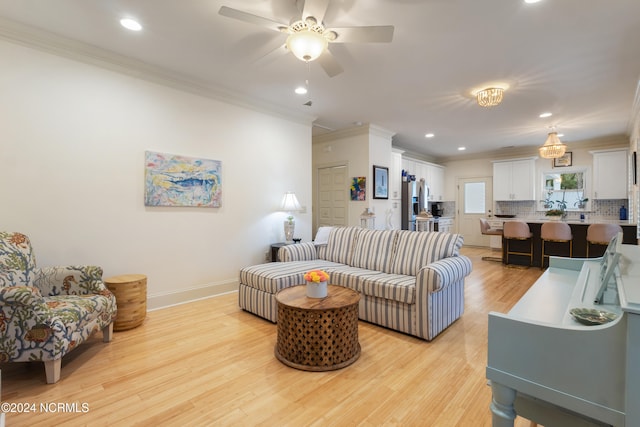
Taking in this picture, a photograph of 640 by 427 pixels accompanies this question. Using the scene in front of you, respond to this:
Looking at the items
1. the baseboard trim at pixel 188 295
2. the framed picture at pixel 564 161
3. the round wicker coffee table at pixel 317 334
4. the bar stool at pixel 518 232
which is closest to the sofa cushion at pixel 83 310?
the baseboard trim at pixel 188 295

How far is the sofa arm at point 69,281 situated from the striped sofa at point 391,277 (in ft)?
4.46

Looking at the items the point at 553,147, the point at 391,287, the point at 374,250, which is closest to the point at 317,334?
the point at 391,287

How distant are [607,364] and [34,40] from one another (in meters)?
4.45

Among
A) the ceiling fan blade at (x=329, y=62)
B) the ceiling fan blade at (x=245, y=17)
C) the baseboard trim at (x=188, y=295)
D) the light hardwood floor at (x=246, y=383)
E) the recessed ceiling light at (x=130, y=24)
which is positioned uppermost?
the recessed ceiling light at (x=130, y=24)

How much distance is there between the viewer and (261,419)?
5.45 feet

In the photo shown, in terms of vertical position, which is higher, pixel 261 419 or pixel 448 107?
pixel 448 107

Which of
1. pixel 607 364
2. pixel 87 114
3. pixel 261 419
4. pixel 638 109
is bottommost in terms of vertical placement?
pixel 261 419

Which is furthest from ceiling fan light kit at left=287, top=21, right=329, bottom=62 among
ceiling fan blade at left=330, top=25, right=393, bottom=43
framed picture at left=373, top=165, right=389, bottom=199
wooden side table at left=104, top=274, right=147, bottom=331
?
framed picture at left=373, top=165, right=389, bottom=199

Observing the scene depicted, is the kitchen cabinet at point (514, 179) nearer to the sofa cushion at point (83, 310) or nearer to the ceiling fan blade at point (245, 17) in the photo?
the ceiling fan blade at point (245, 17)

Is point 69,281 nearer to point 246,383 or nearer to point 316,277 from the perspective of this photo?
point 246,383

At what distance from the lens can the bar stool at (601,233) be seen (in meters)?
4.74

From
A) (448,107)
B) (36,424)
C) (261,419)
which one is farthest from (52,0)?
(448,107)

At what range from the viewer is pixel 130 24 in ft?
8.59

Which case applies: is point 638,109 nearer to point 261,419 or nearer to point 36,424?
point 261,419
